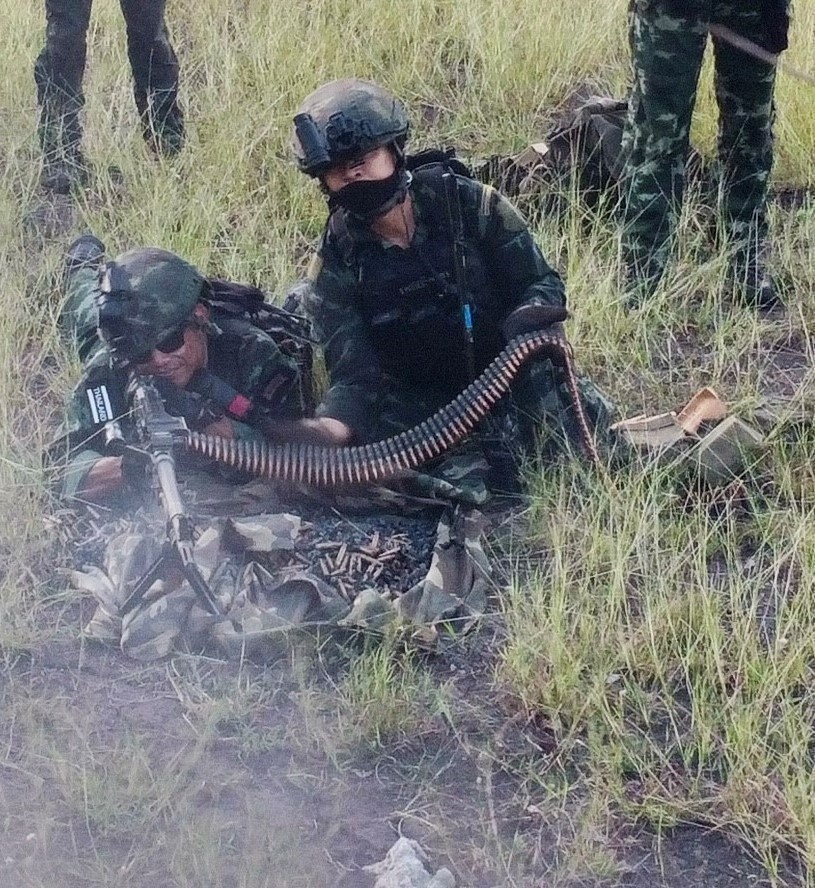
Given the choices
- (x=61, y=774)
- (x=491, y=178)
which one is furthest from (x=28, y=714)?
(x=491, y=178)

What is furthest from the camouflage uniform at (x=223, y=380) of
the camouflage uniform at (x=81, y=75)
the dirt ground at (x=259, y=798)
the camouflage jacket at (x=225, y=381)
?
the camouflage uniform at (x=81, y=75)

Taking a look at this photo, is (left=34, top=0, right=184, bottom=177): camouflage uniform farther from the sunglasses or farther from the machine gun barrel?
the machine gun barrel

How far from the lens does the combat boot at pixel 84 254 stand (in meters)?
5.58

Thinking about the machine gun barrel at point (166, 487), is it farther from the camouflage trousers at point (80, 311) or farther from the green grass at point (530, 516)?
the camouflage trousers at point (80, 311)

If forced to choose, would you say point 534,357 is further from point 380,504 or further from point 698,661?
point 698,661

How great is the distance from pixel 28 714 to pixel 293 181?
3347mm

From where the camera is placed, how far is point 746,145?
5.53m

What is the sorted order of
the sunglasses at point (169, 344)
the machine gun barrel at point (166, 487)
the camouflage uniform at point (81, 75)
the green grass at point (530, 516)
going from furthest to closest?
the camouflage uniform at point (81, 75), the sunglasses at point (169, 344), the machine gun barrel at point (166, 487), the green grass at point (530, 516)

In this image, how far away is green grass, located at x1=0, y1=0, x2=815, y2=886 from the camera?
3.29m

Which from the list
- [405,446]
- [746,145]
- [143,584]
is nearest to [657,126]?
[746,145]

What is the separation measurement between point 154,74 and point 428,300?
8.13ft

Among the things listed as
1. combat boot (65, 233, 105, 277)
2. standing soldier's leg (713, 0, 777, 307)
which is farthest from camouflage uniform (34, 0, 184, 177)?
standing soldier's leg (713, 0, 777, 307)

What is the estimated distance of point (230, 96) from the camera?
676 cm

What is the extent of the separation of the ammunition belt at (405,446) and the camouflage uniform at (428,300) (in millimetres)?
117
